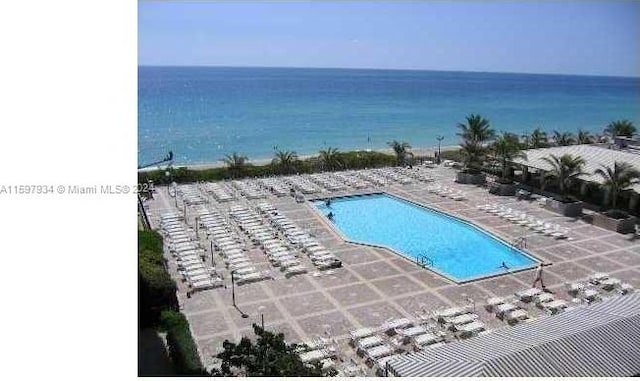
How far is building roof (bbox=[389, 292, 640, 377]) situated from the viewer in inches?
388

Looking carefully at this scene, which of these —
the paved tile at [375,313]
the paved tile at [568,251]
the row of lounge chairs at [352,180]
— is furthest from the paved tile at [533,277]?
the row of lounge chairs at [352,180]

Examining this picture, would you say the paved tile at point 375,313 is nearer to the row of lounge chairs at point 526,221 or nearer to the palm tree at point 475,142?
the row of lounge chairs at point 526,221

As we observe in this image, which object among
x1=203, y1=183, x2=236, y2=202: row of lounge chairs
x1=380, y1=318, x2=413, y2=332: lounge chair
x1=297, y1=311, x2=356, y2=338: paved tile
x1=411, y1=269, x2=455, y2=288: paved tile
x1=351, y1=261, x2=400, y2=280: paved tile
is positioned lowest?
x1=297, y1=311, x2=356, y2=338: paved tile

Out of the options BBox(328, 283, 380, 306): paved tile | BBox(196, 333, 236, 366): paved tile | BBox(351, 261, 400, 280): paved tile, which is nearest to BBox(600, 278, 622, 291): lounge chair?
BBox(351, 261, 400, 280): paved tile

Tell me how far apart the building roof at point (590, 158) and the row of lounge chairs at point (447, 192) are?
152 inches

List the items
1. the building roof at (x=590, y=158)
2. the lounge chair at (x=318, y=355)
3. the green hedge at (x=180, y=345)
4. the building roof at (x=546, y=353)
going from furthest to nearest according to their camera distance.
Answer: the building roof at (x=590, y=158)
the lounge chair at (x=318, y=355)
the green hedge at (x=180, y=345)
the building roof at (x=546, y=353)

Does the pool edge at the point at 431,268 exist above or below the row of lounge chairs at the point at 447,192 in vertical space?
below

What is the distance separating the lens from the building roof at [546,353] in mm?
9844

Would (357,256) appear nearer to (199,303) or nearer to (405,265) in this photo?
(405,265)

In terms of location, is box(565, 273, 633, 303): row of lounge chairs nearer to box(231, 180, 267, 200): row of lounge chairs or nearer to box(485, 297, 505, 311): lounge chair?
box(485, 297, 505, 311): lounge chair

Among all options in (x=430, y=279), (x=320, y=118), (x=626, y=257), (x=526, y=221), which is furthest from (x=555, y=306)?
(x=320, y=118)
